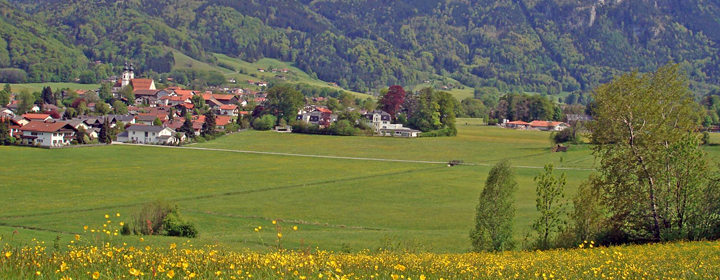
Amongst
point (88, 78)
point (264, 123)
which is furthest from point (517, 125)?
point (88, 78)

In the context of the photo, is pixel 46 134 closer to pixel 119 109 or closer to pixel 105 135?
pixel 105 135

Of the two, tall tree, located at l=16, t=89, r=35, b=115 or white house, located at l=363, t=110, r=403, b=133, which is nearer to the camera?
tall tree, located at l=16, t=89, r=35, b=115

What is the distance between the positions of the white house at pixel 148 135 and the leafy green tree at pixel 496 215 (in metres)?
67.3

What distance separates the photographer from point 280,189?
160 ft

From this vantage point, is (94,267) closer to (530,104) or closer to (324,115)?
(324,115)

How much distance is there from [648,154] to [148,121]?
9215 centimetres

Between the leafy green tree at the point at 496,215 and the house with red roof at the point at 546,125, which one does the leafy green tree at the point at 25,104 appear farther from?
the leafy green tree at the point at 496,215

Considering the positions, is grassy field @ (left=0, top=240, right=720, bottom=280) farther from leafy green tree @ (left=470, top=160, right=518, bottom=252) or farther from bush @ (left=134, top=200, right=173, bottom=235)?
bush @ (left=134, top=200, right=173, bottom=235)

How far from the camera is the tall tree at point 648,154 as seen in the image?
2153 centimetres

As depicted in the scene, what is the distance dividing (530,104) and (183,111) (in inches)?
2989

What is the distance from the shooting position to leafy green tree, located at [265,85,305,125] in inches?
4427

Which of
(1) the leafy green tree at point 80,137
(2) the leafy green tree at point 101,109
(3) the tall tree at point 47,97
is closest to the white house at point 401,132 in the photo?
(1) the leafy green tree at point 80,137

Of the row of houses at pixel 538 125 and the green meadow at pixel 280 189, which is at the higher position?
the row of houses at pixel 538 125

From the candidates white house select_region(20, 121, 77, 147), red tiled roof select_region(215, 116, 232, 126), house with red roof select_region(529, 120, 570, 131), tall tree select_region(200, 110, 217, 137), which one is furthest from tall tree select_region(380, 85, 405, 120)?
white house select_region(20, 121, 77, 147)
